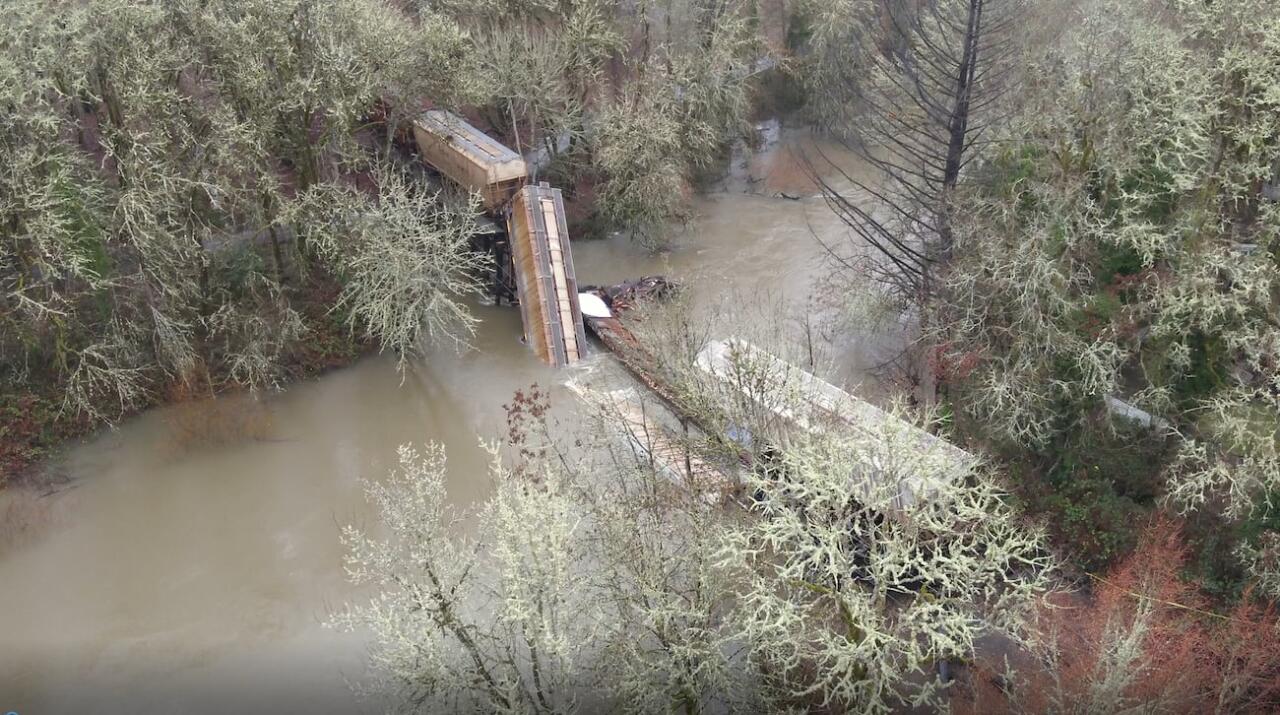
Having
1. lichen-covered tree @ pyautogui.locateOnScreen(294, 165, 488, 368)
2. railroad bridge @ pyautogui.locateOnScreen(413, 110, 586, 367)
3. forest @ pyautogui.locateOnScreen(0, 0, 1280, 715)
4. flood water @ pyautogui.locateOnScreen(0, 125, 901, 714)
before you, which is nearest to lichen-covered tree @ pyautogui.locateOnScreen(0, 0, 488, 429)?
forest @ pyautogui.locateOnScreen(0, 0, 1280, 715)

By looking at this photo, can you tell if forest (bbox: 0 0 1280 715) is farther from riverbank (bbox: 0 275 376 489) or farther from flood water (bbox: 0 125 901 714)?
flood water (bbox: 0 125 901 714)

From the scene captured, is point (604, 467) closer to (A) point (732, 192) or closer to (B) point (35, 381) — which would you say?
(B) point (35, 381)

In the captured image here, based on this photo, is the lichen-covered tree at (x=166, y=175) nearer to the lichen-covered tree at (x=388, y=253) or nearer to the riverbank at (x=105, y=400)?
the riverbank at (x=105, y=400)

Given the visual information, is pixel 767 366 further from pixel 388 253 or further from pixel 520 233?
pixel 520 233

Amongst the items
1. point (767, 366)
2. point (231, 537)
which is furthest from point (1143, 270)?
point (231, 537)

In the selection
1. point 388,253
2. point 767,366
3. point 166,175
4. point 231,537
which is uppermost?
point 166,175

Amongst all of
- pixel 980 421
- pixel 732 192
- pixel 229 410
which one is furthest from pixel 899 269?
pixel 229 410

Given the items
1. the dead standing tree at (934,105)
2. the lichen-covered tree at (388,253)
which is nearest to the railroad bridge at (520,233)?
the lichen-covered tree at (388,253)
